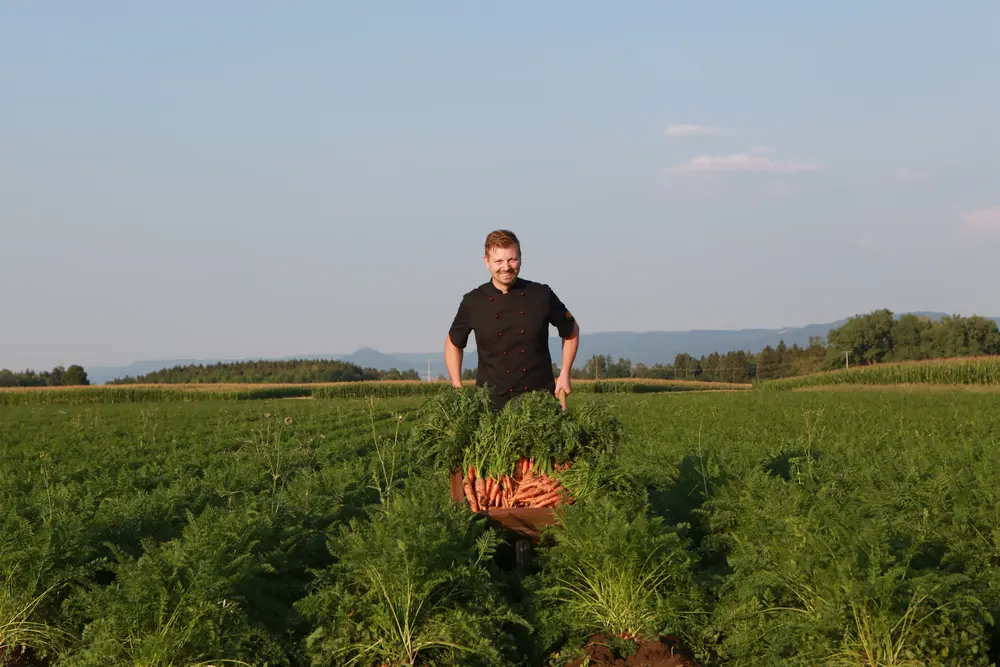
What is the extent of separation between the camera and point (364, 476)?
1143 centimetres

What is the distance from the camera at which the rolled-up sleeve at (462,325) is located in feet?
26.7

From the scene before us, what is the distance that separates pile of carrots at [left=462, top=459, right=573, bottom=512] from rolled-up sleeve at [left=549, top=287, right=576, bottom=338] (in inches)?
49.3

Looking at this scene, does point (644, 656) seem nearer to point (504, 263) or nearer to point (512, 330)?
point (512, 330)

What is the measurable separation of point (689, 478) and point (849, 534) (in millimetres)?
3443

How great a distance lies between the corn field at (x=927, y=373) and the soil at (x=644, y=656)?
5455 cm

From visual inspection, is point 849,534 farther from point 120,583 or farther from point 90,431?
point 90,431

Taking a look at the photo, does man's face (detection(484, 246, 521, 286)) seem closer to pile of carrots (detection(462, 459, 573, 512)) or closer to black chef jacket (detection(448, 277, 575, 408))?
black chef jacket (detection(448, 277, 575, 408))

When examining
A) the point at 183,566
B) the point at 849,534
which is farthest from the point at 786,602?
the point at 183,566

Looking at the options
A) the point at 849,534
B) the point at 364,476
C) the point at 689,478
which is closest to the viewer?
the point at 849,534

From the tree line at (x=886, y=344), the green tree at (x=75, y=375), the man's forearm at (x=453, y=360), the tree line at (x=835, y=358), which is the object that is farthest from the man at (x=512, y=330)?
the green tree at (x=75, y=375)

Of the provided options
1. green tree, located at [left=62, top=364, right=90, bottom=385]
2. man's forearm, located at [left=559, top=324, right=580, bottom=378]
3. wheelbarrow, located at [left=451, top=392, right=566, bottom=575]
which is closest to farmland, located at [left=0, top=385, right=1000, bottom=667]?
wheelbarrow, located at [left=451, top=392, right=566, bottom=575]

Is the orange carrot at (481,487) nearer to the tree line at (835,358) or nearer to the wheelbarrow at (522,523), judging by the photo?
the wheelbarrow at (522,523)

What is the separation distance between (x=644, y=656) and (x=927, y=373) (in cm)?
5734

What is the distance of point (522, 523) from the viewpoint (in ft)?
23.7
